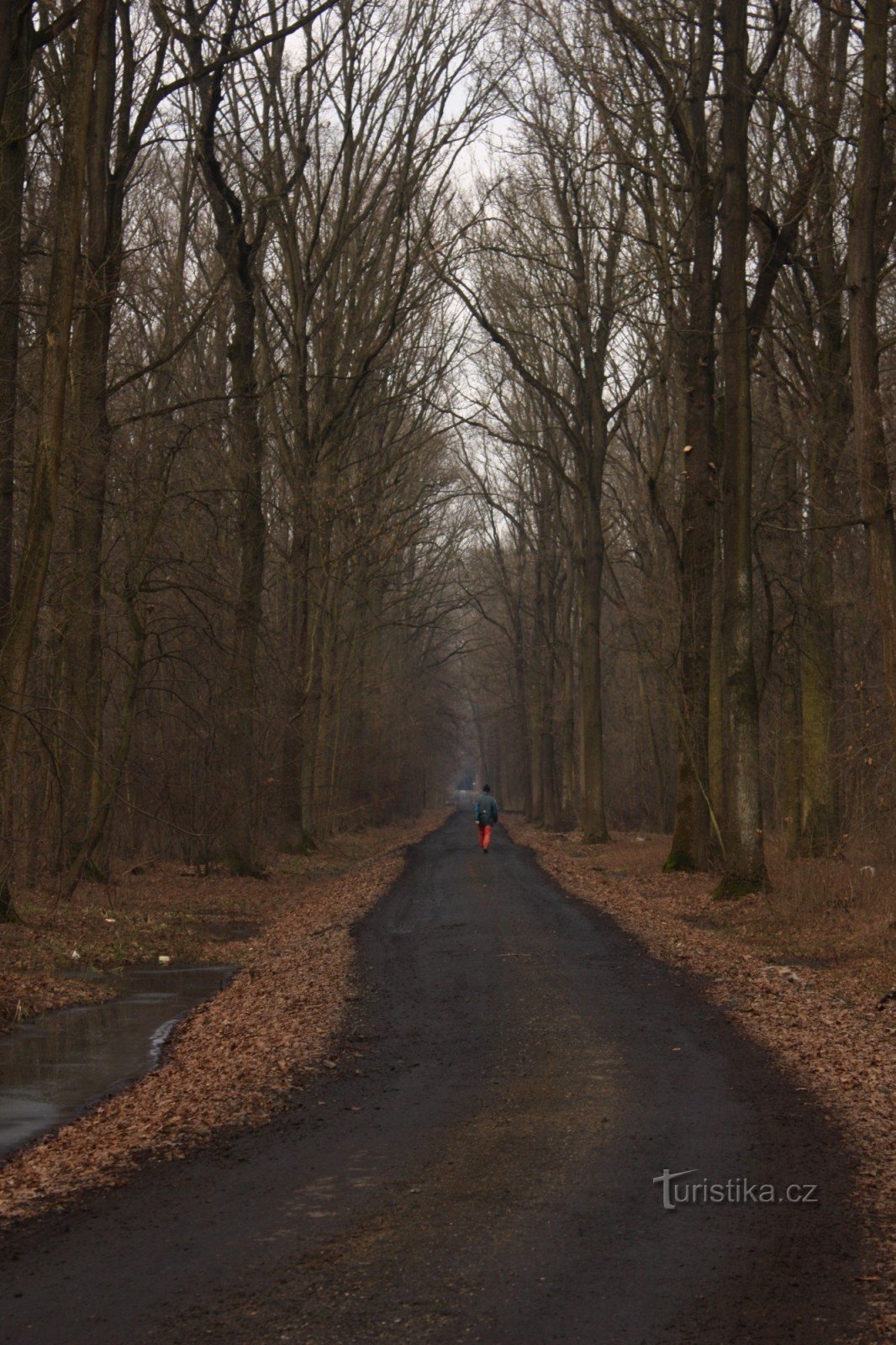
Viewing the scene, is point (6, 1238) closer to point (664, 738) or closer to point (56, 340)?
point (56, 340)

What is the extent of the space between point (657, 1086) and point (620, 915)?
31.8 ft

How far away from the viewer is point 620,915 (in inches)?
684

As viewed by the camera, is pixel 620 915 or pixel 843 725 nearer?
pixel 620 915

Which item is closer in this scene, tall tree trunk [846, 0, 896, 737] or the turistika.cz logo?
the turistika.cz logo

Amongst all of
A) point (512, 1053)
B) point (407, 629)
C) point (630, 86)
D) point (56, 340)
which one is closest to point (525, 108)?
point (630, 86)

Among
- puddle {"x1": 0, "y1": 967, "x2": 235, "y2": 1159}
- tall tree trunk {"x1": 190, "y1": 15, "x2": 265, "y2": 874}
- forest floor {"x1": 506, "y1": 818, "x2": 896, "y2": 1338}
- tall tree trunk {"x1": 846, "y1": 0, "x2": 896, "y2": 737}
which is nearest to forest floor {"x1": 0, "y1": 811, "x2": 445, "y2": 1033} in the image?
puddle {"x1": 0, "y1": 967, "x2": 235, "y2": 1159}

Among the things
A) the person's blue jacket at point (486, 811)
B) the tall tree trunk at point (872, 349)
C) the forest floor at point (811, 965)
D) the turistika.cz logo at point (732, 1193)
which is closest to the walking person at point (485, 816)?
the person's blue jacket at point (486, 811)

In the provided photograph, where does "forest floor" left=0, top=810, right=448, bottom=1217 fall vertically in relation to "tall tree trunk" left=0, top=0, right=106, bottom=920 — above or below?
below

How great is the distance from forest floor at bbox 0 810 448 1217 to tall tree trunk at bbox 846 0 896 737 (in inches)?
292

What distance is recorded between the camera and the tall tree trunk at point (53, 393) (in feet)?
39.3

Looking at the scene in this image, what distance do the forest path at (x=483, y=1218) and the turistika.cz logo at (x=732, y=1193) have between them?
0.07 metres

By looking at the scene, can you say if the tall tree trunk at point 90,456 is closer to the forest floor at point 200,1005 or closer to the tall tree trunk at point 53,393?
the forest floor at point 200,1005

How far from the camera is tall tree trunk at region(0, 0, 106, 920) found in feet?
39.3

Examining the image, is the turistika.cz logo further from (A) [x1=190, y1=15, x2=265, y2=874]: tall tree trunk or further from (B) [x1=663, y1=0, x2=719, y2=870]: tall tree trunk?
(A) [x1=190, y1=15, x2=265, y2=874]: tall tree trunk
